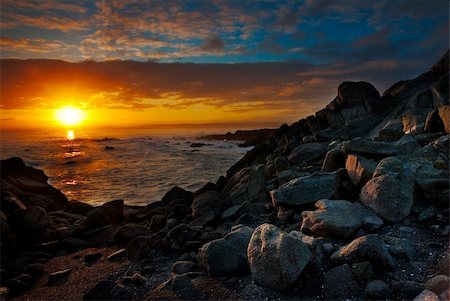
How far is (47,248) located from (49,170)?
3728 cm

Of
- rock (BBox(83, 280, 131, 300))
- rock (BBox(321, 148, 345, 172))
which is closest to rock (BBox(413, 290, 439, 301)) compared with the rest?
rock (BBox(83, 280, 131, 300))

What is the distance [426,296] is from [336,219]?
2.85m

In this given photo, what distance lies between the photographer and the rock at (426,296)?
529 centimetres

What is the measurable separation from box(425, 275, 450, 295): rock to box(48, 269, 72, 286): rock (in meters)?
Result: 9.59

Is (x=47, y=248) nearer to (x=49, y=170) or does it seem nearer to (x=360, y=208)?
Result: (x=360, y=208)

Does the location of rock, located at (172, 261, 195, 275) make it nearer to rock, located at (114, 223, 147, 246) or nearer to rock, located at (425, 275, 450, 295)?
rock, located at (114, 223, 147, 246)

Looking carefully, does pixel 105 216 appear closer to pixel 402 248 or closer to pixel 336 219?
pixel 336 219

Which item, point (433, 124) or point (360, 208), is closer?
point (360, 208)

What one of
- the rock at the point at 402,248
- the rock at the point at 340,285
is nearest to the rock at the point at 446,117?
the rock at the point at 402,248

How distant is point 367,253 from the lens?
6613 millimetres

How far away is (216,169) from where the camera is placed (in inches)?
1626

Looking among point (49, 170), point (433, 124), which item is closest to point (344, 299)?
point (433, 124)

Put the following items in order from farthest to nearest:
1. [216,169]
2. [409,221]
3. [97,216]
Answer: [216,169] < [97,216] < [409,221]

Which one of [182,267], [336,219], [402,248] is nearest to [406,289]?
[402,248]
